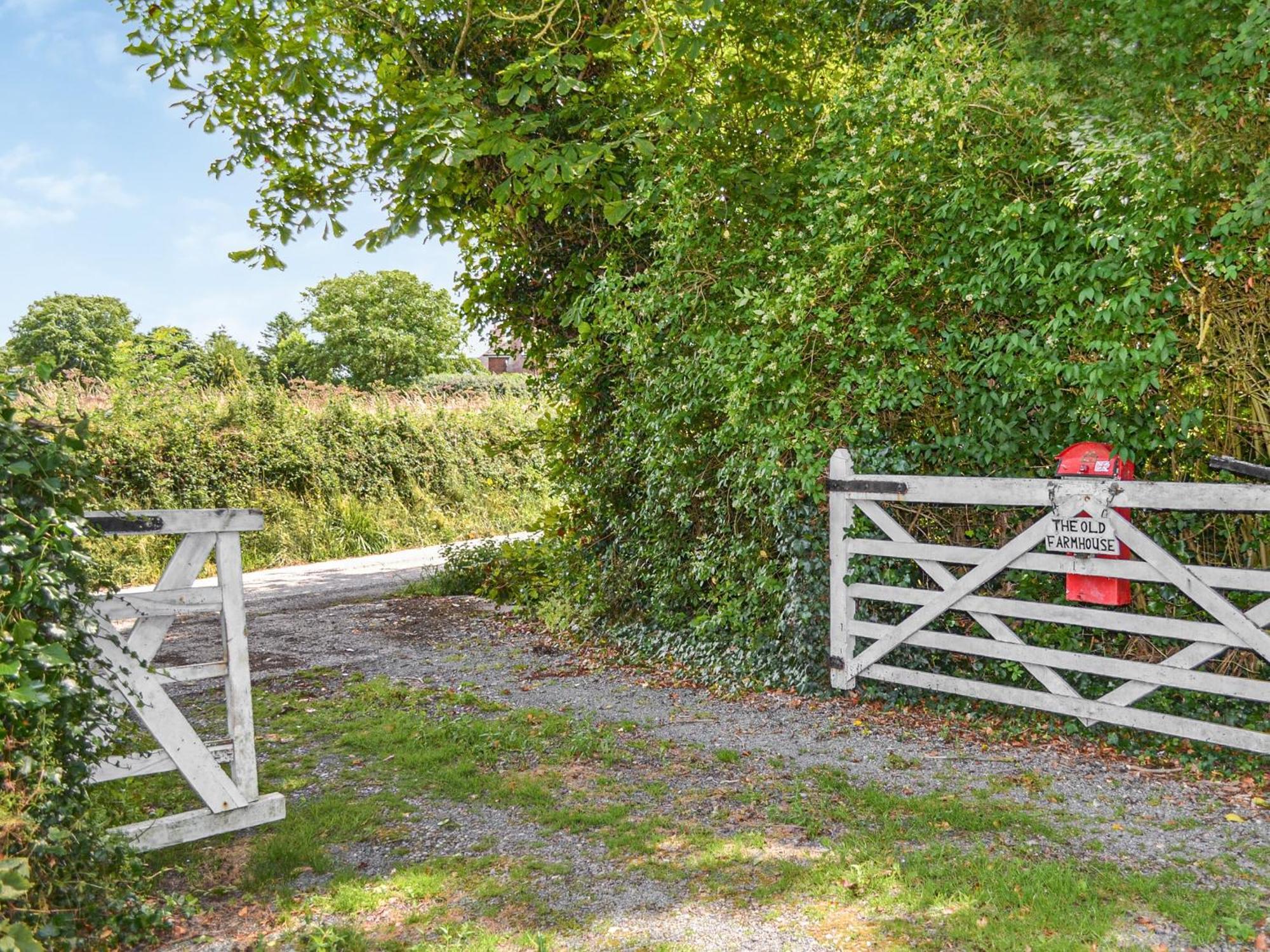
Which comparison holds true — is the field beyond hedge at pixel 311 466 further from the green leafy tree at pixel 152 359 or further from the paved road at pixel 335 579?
the paved road at pixel 335 579

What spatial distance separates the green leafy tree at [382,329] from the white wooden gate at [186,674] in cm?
4359

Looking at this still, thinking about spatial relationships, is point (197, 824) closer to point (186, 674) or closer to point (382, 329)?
point (186, 674)

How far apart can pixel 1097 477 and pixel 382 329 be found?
4526cm

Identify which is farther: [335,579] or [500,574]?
[335,579]

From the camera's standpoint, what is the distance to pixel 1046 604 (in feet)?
18.4

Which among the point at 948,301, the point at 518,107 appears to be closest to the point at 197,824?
the point at 948,301

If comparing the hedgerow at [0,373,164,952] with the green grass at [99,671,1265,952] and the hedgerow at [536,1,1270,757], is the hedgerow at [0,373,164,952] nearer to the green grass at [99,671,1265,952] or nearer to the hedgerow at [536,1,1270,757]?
the green grass at [99,671,1265,952]

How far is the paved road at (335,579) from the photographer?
39.2 ft

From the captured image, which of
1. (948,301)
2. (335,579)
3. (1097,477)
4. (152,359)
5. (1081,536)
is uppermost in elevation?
(152,359)

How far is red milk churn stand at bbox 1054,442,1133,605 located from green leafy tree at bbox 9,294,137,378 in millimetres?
62866

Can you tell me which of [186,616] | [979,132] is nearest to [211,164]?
[186,616]

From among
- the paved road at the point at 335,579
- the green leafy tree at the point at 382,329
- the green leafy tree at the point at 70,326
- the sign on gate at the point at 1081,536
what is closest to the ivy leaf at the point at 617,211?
the sign on gate at the point at 1081,536

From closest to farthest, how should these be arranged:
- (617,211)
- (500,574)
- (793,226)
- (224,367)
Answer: (793,226)
(617,211)
(500,574)
(224,367)

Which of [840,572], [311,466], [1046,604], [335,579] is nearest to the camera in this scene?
[1046,604]
